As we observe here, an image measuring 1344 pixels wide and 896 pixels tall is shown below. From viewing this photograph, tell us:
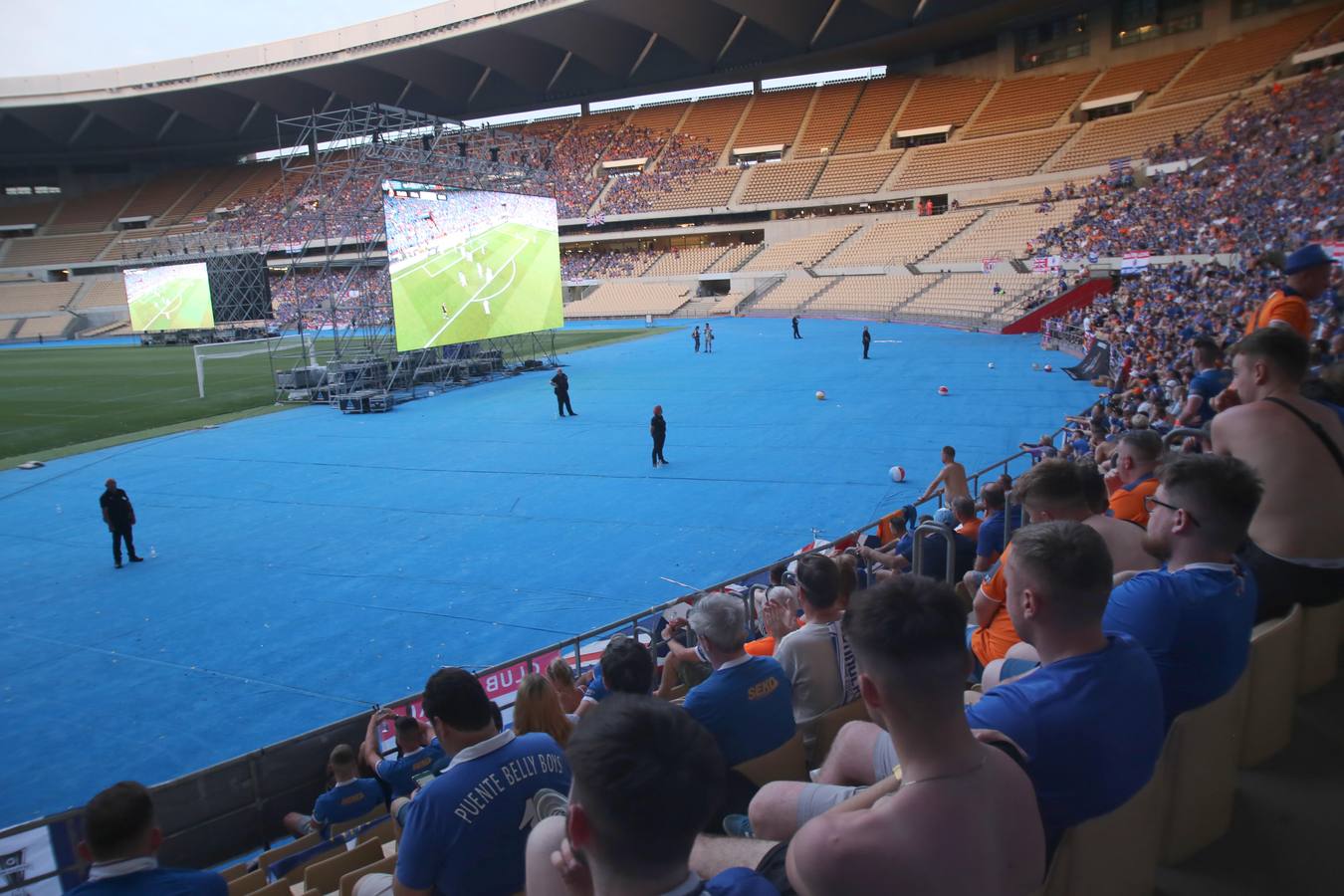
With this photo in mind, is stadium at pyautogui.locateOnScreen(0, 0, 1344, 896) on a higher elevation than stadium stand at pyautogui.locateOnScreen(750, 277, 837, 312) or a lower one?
lower

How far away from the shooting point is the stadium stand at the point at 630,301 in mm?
63969

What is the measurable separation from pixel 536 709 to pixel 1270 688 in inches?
123

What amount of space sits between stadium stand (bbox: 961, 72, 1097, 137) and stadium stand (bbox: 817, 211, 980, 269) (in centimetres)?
911

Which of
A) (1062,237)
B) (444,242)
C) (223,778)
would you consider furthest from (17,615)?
(1062,237)

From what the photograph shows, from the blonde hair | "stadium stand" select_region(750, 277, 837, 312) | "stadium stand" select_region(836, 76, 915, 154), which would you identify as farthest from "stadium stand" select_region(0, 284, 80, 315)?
the blonde hair

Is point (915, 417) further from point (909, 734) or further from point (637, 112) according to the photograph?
point (637, 112)

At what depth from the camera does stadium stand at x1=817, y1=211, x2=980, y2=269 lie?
173 ft

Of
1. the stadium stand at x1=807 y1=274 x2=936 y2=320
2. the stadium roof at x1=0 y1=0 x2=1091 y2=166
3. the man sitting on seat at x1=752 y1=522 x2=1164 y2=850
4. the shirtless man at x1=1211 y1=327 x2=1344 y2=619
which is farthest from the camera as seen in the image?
the stadium roof at x1=0 y1=0 x2=1091 y2=166

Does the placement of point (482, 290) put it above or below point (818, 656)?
above

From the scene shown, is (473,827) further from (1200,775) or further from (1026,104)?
(1026,104)

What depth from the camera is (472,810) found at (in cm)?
302

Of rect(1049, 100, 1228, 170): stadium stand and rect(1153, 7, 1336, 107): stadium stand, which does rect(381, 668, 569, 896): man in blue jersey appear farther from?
rect(1153, 7, 1336, 107): stadium stand

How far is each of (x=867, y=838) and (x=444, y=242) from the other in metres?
30.0

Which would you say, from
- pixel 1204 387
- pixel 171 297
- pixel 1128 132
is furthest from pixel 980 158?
pixel 1204 387
